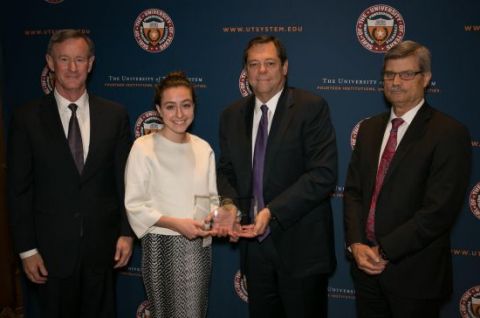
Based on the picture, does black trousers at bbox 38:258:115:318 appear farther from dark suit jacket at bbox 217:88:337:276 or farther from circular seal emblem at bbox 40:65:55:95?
circular seal emblem at bbox 40:65:55:95

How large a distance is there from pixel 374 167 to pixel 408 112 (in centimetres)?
34

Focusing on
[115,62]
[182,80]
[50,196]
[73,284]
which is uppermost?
[115,62]

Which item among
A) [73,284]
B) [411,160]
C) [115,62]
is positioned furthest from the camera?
[115,62]

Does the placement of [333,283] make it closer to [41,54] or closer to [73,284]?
[73,284]

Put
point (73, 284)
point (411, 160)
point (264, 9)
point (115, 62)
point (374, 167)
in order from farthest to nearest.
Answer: point (115, 62) → point (264, 9) → point (73, 284) → point (374, 167) → point (411, 160)

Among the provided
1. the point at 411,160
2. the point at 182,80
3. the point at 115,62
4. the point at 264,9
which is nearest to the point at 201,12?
the point at 264,9

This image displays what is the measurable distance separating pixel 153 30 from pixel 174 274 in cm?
Answer: 200

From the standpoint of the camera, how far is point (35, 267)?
8.64 feet

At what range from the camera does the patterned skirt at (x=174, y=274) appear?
100 inches

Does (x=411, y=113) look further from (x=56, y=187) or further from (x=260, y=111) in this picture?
(x=56, y=187)

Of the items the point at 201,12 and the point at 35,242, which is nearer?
the point at 35,242

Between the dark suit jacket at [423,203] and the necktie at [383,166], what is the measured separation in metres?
0.04

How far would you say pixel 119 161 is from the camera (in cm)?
277

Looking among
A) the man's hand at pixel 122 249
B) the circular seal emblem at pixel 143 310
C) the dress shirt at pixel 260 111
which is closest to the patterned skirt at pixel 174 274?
the man's hand at pixel 122 249
